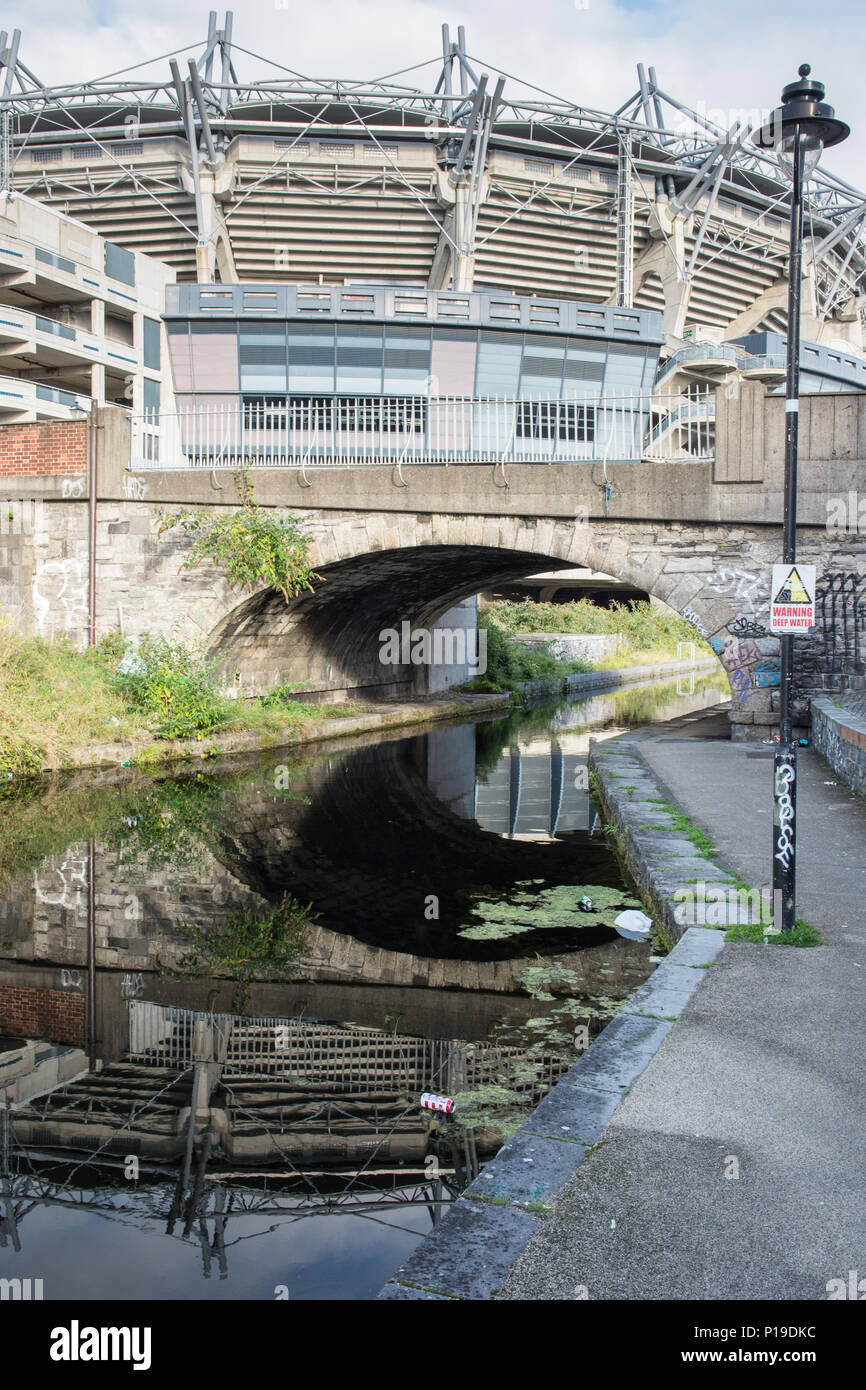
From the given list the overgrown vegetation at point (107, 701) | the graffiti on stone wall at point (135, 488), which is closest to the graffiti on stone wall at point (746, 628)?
the overgrown vegetation at point (107, 701)

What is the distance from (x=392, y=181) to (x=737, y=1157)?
36.5 meters

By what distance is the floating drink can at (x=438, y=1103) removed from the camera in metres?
4.31

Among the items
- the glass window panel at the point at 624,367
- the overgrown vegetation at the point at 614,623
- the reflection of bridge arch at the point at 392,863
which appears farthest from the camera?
the overgrown vegetation at the point at 614,623

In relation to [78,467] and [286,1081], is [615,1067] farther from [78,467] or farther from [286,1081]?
[78,467]

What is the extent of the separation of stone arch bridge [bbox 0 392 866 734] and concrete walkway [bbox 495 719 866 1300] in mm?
8664

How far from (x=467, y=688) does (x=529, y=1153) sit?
22.2 meters

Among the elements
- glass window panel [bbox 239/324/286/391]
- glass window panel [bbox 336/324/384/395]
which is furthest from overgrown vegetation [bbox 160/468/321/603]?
glass window panel [bbox 336/324/384/395]

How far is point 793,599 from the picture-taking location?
5.53m

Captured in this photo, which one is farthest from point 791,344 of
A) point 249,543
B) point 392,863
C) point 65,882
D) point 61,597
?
point 61,597

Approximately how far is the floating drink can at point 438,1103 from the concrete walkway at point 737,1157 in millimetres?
926

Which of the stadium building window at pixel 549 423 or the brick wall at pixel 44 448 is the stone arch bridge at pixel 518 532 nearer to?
the brick wall at pixel 44 448

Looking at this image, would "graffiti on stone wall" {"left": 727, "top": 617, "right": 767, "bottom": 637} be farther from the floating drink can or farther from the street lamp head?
the floating drink can

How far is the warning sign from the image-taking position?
5.49 m

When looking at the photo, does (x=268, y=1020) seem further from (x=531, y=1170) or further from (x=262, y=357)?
(x=262, y=357)
